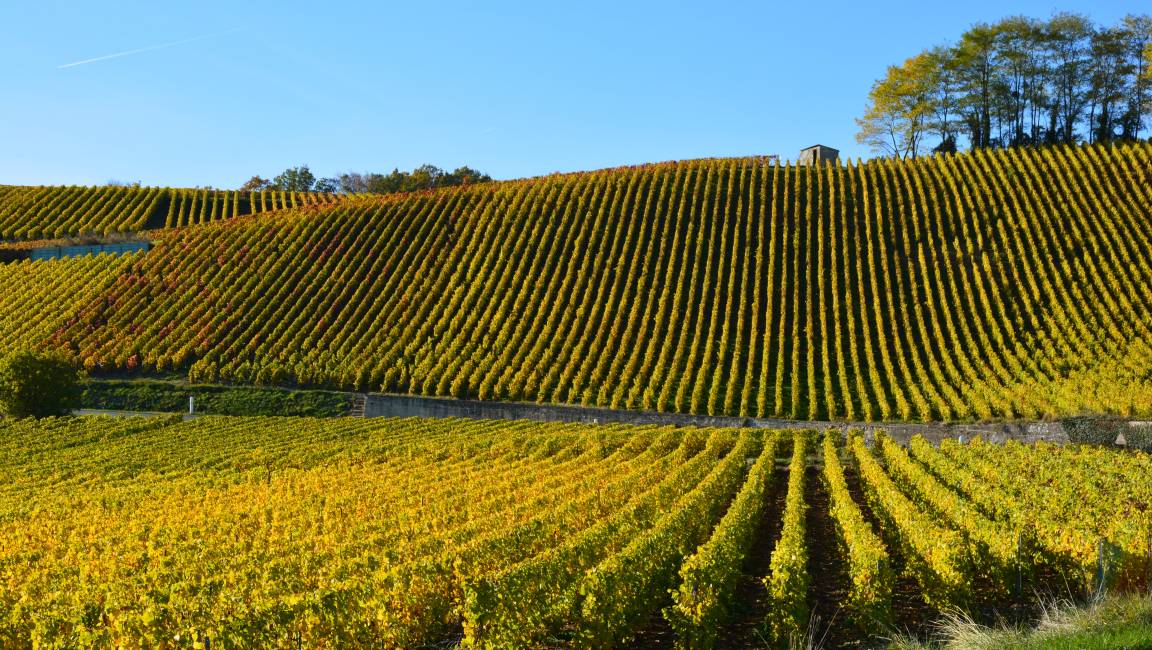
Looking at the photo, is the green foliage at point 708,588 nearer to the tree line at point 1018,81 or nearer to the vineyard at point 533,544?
the vineyard at point 533,544

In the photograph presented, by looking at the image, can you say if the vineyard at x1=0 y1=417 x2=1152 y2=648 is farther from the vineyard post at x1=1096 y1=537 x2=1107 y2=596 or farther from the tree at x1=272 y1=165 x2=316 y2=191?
the tree at x1=272 y1=165 x2=316 y2=191

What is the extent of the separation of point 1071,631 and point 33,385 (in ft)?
130

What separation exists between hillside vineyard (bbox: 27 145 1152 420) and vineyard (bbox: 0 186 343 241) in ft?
34.5

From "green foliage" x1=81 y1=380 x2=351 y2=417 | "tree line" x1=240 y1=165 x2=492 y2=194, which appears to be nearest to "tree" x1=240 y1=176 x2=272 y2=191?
"tree line" x1=240 y1=165 x2=492 y2=194

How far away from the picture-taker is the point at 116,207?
68.3m

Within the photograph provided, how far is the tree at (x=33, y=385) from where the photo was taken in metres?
36.6

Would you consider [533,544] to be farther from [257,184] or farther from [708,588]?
[257,184]

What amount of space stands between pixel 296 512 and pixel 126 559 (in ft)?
13.6

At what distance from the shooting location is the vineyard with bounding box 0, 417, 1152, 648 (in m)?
9.27

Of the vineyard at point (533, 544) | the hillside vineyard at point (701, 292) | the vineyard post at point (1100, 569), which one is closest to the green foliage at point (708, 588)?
the vineyard at point (533, 544)

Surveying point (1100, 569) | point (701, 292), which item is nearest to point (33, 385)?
point (701, 292)

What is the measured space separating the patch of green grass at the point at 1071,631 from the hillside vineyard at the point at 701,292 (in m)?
21.4

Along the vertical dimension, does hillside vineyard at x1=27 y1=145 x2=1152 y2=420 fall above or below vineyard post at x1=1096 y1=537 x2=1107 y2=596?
above

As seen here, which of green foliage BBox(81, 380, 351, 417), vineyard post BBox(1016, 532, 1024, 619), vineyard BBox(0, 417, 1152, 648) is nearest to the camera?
vineyard BBox(0, 417, 1152, 648)
